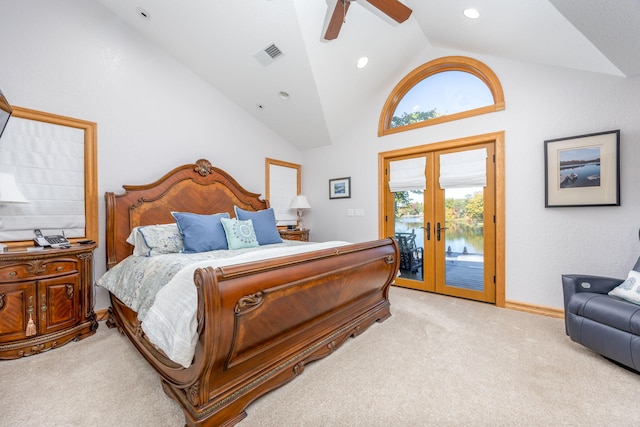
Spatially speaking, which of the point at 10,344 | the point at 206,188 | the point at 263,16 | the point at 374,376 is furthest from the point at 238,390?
the point at 263,16

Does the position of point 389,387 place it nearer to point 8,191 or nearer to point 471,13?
point 8,191

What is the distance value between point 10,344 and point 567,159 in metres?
5.47

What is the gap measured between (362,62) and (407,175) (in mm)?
1728

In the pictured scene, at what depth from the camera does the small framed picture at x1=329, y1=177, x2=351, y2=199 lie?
15.4ft

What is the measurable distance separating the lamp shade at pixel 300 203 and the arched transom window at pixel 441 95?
175 cm

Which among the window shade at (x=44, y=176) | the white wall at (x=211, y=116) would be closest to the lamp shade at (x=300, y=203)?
the white wall at (x=211, y=116)

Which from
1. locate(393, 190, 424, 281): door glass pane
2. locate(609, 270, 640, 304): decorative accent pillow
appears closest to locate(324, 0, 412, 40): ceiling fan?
locate(393, 190, 424, 281): door glass pane

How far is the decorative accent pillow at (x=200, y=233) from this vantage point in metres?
2.81

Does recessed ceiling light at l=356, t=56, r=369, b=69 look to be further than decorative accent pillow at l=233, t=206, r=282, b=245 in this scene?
Yes

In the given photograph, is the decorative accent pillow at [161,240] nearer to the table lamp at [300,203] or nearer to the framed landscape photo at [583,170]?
the table lamp at [300,203]

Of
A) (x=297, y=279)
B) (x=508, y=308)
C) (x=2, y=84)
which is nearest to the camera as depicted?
(x=297, y=279)

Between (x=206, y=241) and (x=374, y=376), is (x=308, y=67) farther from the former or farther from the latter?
(x=374, y=376)

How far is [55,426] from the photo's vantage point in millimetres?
1470

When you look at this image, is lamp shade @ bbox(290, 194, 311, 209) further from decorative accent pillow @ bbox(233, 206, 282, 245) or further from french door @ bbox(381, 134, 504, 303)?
french door @ bbox(381, 134, 504, 303)
